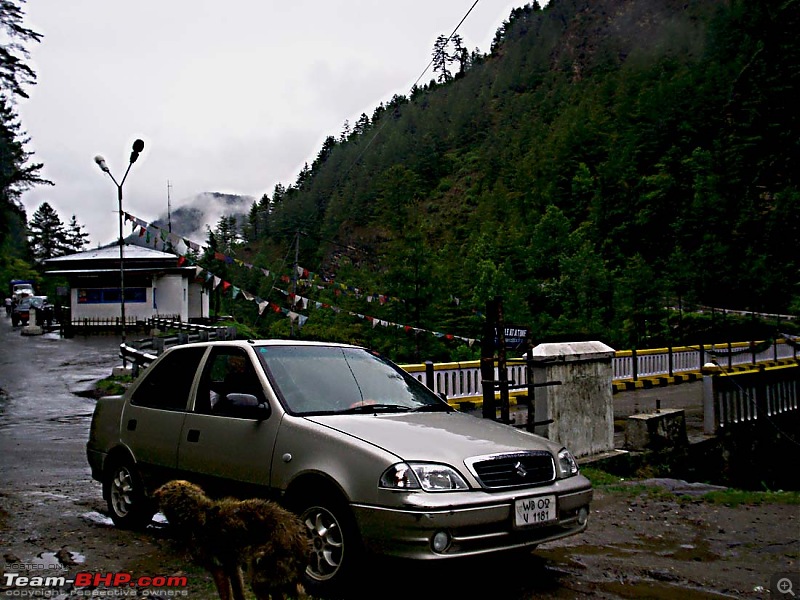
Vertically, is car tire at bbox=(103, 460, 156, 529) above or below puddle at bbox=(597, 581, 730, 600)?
above

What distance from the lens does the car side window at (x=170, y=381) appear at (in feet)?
20.8

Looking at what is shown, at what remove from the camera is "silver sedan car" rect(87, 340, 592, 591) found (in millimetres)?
4492

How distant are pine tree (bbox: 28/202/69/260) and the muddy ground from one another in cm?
12025

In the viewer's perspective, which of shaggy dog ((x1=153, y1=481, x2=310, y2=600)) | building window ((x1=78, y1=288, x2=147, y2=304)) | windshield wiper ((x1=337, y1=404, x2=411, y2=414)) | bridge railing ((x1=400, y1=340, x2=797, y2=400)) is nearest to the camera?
shaggy dog ((x1=153, y1=481, x2=310, y2=600))

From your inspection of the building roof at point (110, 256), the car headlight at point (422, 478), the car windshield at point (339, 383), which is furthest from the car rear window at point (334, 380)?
the building roof at point (110, 256)

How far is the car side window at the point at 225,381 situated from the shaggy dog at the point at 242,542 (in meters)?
2.20

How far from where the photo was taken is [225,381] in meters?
6.08

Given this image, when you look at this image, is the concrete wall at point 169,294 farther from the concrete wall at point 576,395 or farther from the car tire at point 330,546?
the car tire at point 330,546

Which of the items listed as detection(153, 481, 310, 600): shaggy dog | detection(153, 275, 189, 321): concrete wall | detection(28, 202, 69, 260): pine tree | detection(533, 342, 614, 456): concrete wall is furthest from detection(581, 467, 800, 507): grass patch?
detection(28, 202, 69, 260): pine tree

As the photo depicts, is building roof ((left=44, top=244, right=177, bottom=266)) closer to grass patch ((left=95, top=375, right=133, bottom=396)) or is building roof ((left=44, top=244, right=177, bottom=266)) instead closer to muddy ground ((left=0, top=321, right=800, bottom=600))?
grass patch ((left=95, top=375, right=133, bottom=396))

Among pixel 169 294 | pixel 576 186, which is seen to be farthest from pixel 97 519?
pixel 576 186

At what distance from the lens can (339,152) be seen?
15462cm

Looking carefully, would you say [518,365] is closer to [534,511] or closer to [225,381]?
[225,381]

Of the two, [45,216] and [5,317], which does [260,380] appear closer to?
Result: [5,317]
